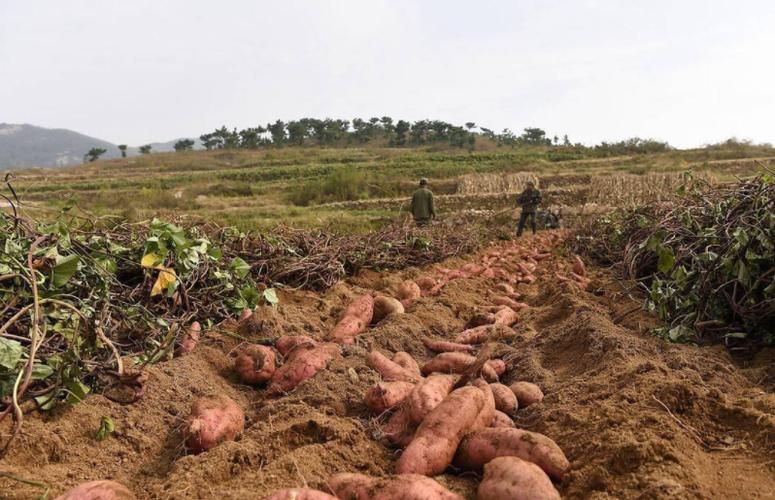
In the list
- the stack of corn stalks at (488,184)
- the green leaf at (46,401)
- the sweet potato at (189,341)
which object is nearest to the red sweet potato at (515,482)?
the green leaf at (46,401)

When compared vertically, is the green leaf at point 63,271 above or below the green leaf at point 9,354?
above

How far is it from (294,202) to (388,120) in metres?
50.2

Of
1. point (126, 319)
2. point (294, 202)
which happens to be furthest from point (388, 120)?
point (126, 319)

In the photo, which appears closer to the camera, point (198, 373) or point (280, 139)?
point (198, 373)

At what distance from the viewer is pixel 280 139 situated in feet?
200

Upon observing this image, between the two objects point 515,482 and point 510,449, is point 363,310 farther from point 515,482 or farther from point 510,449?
point 515,482

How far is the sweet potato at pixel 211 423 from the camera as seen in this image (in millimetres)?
2391

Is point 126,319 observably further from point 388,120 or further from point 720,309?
point 388,120

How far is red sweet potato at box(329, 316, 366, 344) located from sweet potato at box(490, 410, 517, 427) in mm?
1395

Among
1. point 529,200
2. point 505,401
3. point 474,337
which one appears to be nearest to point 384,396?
point 505,401

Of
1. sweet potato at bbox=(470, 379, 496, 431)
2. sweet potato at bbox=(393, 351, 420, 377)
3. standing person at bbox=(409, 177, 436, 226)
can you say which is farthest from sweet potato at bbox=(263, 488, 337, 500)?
standing person at bbox=(409, 177, 436, 226)

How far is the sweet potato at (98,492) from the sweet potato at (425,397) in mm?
1131

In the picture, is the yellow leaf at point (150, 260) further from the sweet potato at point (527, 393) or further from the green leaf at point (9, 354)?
the sweet potato at point (527, 393)

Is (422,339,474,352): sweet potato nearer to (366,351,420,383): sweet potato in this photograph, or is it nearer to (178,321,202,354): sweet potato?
(366,351,420,383): sweet potato
